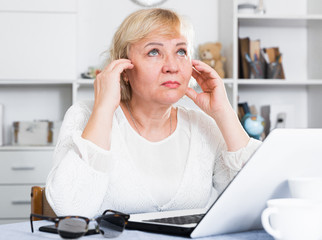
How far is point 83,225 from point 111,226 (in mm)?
53

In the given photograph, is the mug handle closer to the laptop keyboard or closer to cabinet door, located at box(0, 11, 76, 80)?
the laptop keyboard

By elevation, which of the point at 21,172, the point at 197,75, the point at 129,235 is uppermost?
the point at 197,75

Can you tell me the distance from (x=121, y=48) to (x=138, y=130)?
276 millimetres

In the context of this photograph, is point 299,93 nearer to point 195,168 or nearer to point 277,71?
point 277,71

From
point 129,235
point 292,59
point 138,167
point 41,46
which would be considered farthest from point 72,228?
point 292,59

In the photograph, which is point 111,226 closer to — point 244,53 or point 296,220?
point 296,220

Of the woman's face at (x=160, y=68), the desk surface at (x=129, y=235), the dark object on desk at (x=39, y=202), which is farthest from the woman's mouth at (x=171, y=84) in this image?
the desk surface at (x=129, y=235)

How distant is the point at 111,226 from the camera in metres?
0.78

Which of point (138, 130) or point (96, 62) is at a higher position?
point (96, 62)

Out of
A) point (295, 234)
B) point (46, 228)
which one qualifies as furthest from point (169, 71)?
point (295, 234)

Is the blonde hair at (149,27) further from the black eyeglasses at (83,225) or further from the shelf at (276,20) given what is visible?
the shelf at (276,20)

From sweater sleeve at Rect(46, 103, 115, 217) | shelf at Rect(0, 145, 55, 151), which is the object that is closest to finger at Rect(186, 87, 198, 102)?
sweater sleeve at Rect(46, 103, 115, 217)

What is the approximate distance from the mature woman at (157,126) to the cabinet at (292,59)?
1716 mm

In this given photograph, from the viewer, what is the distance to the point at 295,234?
2.17 ft
